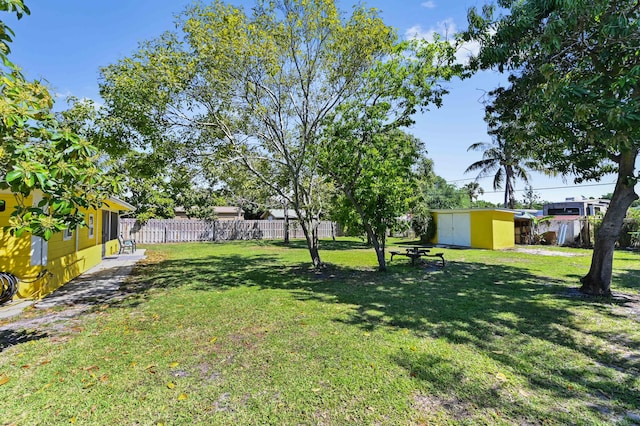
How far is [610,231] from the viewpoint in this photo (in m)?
6.81

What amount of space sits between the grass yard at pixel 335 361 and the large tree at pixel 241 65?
500 cm

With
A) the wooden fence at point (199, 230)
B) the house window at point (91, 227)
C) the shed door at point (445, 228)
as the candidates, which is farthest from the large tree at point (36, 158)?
the wooden fence at point (199, 230)

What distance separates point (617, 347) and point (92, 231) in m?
14.4

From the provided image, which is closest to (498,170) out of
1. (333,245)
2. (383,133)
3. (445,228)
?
(445,228)

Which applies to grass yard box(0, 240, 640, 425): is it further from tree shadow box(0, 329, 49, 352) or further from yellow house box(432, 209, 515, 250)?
yellow house box(432, 209, 515, 250)

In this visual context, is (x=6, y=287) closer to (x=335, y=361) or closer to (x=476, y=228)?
(x=335, y=361)

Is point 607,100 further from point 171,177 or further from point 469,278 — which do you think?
point 171,177

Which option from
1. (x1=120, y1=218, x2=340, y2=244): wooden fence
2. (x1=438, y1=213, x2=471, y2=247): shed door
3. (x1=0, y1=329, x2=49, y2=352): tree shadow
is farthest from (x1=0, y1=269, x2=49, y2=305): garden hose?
(x1=438, y1=213, x2=471, y2=247): shed door

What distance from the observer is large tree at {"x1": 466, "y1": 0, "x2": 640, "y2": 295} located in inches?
183

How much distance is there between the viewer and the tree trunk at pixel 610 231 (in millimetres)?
6695

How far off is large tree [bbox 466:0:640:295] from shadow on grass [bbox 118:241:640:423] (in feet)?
7.77

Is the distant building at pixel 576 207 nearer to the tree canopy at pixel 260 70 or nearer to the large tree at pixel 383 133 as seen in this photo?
the large tree at pixel 383 133

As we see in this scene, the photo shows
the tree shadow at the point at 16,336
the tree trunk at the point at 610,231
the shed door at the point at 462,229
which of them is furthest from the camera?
the shed door at the point at 462,229

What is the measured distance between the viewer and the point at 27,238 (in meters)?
6.75
